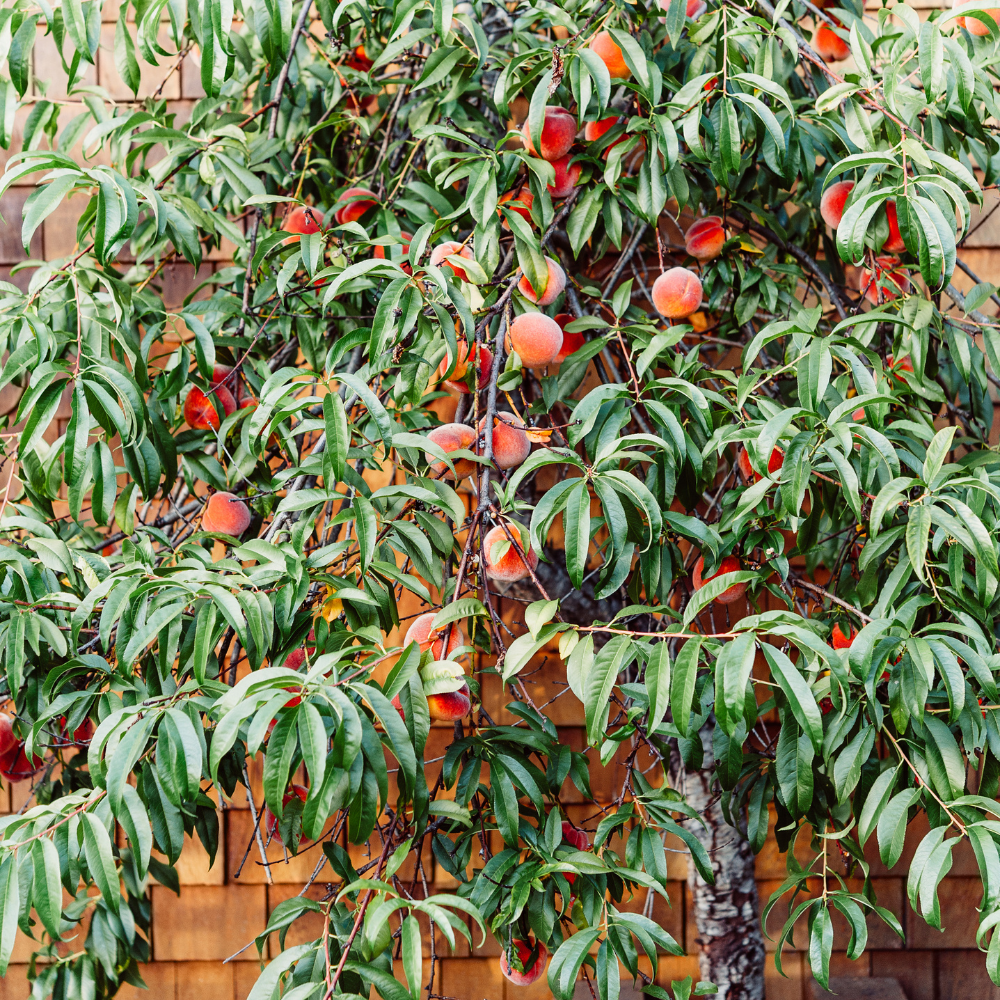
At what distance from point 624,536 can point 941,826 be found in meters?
0.53

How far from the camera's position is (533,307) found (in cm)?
136

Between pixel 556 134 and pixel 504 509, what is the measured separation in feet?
2.25

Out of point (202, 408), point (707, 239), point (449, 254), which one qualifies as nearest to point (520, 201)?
point (449, 254)

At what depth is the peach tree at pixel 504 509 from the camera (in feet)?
3.21

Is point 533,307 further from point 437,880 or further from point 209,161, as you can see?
point 437,880

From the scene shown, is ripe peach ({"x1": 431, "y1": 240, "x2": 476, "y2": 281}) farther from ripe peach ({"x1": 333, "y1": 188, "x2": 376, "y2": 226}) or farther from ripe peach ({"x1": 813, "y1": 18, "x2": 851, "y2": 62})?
ripe peach ({"x1": 813, "y1": 18, "x2": 851, "y2": 62})

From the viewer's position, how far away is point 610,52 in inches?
56.2

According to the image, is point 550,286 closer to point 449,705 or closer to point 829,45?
point 449,705

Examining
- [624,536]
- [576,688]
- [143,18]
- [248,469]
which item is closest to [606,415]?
[624,536]

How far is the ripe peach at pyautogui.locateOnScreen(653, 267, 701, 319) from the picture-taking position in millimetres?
1488

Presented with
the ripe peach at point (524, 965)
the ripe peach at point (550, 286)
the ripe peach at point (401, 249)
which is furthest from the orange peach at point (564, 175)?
the ripe peach at point (524, 965)

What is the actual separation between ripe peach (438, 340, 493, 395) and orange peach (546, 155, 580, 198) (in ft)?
1.08

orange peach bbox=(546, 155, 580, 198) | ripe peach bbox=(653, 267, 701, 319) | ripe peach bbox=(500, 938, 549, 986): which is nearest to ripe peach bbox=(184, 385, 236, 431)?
orange peach bbox=(546, 155, 580, 198)

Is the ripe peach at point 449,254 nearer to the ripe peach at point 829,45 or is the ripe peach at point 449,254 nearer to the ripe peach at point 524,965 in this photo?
the ripe peach at point 524,965
